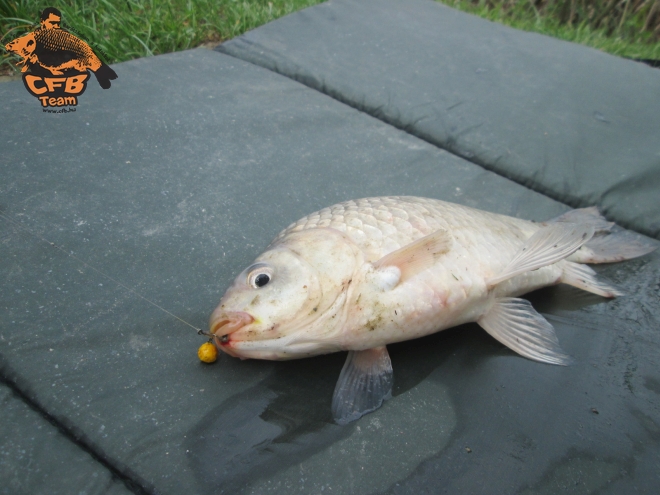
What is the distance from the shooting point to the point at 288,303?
154cm

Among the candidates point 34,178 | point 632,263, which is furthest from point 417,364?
point 34,178

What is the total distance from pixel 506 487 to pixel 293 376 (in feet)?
2.22

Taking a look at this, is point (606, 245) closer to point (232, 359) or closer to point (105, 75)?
point (232, 359)

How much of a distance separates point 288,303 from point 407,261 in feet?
1.28

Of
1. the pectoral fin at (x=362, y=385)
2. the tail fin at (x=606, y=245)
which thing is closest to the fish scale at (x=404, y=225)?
the pectoral fin at (x=362, y=385)

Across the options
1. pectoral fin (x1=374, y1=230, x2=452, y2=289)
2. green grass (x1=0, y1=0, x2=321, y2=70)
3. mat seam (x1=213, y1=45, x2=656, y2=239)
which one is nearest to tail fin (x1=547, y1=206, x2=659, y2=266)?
mat seam (x1=213, y1=45, x2=656, y2=239)

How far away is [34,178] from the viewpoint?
2.40 m

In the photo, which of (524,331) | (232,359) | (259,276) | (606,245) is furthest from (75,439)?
(606,245)

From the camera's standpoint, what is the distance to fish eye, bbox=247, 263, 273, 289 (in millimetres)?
1570

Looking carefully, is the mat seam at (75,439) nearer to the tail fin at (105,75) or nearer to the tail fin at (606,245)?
the tail fin at (606,245)

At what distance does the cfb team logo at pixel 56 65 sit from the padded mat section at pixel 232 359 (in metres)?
0.20

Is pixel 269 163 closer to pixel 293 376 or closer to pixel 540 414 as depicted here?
pixel 293 376

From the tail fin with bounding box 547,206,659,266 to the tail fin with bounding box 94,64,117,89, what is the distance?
2.60 m

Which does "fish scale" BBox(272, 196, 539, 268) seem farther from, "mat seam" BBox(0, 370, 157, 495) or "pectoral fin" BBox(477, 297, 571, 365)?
"mat seam" BBox(0, 370, 157, 495)
